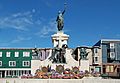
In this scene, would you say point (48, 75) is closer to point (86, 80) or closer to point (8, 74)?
point (86, 80)

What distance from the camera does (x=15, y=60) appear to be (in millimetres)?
87562

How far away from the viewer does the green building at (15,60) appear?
86.3 meters

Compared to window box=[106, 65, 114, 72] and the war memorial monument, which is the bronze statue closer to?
the war memorial monument

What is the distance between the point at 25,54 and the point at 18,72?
598cm

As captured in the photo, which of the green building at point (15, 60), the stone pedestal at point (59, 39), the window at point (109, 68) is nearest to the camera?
the stone pedestal at point (59, 39)

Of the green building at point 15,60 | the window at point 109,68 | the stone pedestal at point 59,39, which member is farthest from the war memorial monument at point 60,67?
the window at point 109,68

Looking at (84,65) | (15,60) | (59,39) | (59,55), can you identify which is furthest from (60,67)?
(15,60)

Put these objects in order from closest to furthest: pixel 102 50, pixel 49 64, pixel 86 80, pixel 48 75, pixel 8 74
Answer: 1. pixel 86 80
2. pixel 48 75
3. pixel 49 64
4. pixel 8 74
5. pixel 102 50

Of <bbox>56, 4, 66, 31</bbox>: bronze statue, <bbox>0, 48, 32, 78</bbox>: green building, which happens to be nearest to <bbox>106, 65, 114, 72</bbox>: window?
<bbox>0, 48, 32, 78</bbox>: green building

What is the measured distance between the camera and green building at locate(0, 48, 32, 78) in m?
86.3

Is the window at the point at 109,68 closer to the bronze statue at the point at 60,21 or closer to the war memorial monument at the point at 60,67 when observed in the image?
the war memorial monument at the point at 60,67

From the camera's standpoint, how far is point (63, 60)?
42.2 m

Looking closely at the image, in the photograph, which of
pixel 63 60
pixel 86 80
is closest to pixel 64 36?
pixel 63 60

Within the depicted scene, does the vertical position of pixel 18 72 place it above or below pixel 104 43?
below
